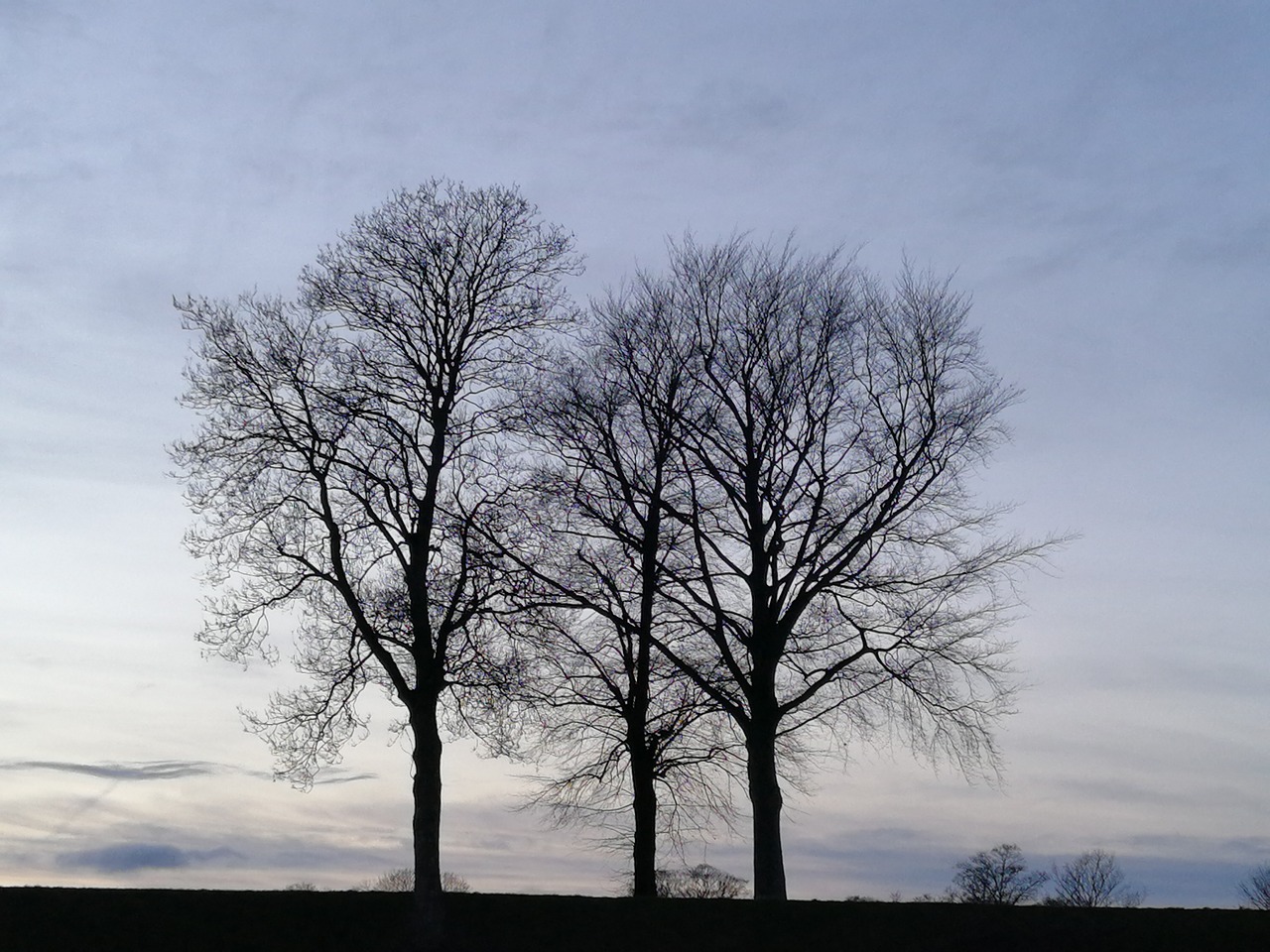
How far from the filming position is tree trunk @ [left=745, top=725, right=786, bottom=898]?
80.2 feet

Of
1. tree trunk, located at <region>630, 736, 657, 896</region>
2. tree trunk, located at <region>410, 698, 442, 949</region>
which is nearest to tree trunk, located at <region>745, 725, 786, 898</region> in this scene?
tree trunk, located at <region>630, 736, 657, 896</region>

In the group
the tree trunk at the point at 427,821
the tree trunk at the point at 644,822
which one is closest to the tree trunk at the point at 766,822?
the tree trunk at the point at 644,822

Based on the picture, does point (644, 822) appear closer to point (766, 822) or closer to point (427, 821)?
point (766, 822)

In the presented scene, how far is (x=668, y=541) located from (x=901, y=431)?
576 cm

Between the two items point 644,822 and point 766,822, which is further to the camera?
point 644,822

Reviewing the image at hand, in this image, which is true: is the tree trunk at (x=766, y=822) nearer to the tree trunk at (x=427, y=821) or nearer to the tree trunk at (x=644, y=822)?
the tree trunk at (x=644, y=822)

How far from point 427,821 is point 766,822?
7.59 meters

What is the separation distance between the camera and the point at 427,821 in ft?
66.9

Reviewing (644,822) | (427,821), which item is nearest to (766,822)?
(644,822)

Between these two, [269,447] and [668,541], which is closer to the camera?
[269,447]

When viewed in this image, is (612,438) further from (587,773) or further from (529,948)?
(529,948)

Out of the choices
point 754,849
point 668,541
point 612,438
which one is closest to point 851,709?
point 754,849

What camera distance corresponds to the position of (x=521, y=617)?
72.2 ft

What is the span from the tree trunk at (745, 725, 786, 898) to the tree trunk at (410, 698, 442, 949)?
7199 millimetres
